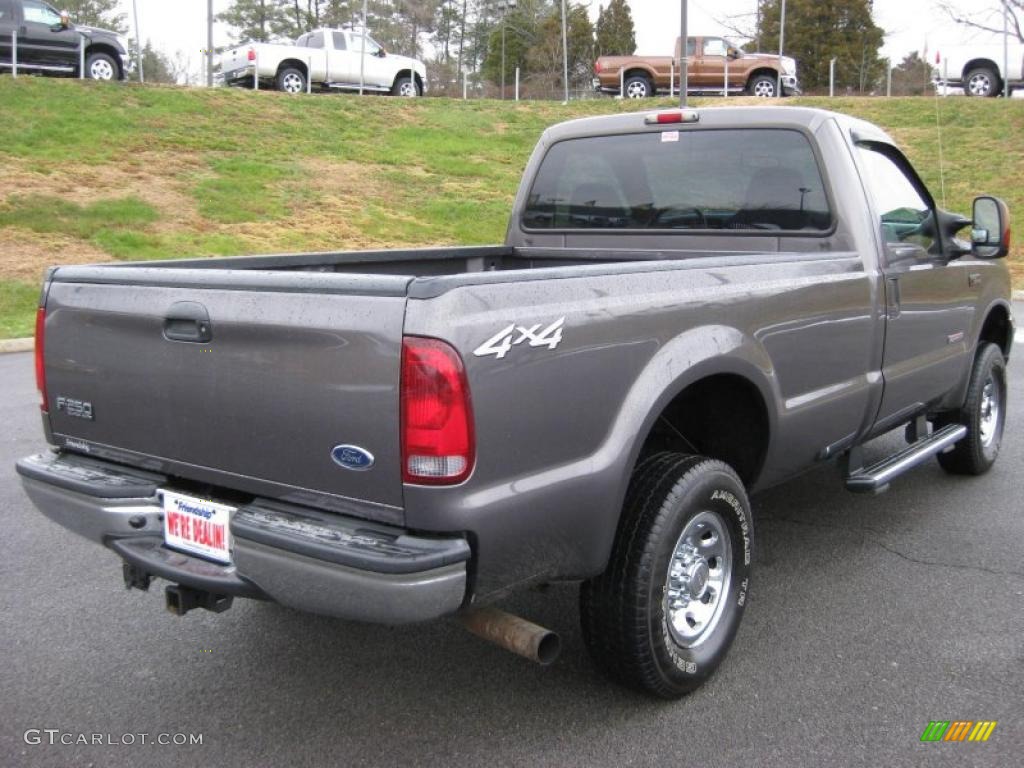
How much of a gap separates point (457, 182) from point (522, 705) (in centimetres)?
1950

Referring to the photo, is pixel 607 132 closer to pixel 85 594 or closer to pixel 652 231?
pixel 652 231

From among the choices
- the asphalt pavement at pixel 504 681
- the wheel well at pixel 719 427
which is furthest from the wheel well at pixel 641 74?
the wheel well at pixel 719 427

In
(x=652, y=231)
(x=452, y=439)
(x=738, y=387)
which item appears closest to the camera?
(x=452, y=439)

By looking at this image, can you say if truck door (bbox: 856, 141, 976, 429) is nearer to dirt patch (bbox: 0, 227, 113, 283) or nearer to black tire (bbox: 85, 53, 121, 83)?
dirt patch (bbox: 0, 227, 113, 283)

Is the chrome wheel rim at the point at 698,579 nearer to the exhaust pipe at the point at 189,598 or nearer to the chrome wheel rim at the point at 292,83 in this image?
the exhaust pipe at the point at 189,598

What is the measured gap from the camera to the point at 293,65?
26.4m

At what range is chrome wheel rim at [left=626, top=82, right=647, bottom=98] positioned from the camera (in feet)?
99.7

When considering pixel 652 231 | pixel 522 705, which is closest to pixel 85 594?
pixel 522 705

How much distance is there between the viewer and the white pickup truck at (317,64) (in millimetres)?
25880

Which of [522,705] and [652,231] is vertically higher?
[652,231]

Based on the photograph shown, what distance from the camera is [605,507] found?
275cm

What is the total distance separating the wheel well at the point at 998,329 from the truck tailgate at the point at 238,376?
4.30 metres

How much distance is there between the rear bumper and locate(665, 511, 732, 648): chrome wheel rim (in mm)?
951

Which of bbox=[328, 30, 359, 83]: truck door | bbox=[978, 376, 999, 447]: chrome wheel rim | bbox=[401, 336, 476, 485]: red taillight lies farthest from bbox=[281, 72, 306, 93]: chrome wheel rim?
bbox=[401, 336, 476, 485]: red taillight
